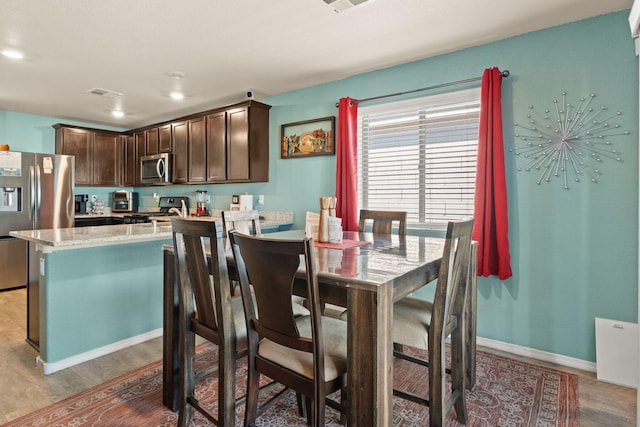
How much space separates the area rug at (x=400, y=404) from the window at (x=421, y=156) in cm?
129

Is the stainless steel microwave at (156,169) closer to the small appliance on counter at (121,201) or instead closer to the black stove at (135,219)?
the black stove at (135,219)

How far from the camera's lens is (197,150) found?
457 cm

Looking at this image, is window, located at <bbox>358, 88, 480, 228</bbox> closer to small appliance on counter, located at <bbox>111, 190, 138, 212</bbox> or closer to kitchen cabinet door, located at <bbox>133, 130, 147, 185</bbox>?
kitchen cabinet door, located at <bbox>133, 130, 147, 185</bbox>

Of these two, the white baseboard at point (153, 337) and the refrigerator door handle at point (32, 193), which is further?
the refrigerator door handle at point (32, 193)

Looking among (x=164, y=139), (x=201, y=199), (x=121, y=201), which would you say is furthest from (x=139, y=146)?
(x=201, y=199)

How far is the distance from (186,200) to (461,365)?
4542 mm

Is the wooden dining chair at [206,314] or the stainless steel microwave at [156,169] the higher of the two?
the stainless steel microwave at [156,169]

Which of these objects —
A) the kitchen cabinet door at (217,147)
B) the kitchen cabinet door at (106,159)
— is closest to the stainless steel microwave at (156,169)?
the kitchen cabinet door at (106,159)

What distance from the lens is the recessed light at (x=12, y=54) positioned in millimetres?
2880

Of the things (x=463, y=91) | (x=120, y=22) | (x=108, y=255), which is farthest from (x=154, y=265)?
(x=463, y=91)

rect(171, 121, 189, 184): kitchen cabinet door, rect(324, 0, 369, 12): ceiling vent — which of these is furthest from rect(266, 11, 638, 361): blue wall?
rect(171, 121, 189, 184): kitchen cabinet door

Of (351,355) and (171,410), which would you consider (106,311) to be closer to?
(171,410)

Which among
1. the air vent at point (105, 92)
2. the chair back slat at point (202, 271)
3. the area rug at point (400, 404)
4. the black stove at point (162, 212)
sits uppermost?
the air vent at point (105, 92)

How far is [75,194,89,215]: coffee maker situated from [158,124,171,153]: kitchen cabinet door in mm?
1669
